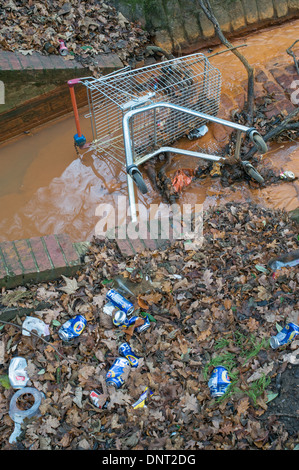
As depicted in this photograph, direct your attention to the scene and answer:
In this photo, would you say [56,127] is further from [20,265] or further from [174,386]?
[174,386]

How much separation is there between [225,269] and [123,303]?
3.73 feet

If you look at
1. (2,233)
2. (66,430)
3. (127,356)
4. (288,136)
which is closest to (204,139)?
(288,136)

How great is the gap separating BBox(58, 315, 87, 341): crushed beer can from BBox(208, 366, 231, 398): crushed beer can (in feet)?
4.05

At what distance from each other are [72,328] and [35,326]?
352 mm

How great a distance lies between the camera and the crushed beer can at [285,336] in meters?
3.31

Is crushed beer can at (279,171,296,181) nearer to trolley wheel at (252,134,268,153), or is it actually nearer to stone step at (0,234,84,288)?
trolley wheel at (252,134,268,153)

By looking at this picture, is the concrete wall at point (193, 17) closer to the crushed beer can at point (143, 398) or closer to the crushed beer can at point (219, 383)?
the crushed beer can at point (219, 383)

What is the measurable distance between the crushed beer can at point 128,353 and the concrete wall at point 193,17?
554cm

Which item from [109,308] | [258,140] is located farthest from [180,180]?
[109,308]

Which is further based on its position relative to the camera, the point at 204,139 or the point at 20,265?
the point at 204,139

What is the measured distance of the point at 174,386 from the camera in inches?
127
